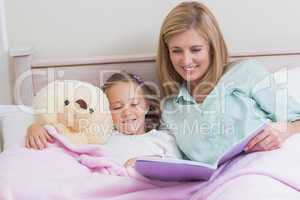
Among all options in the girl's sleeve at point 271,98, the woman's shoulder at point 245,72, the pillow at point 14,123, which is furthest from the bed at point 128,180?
the woman's shoulder at point 245,72

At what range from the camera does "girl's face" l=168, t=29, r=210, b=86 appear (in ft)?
4.33

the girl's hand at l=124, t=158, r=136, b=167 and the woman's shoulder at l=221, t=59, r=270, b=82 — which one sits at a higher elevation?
the woman's shoulder at l=221, t=59, r=270, b=82

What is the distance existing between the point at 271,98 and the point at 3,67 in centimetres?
91

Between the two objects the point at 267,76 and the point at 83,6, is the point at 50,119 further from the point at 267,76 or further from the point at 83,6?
the point at 267,76

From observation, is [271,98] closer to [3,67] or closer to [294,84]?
[294,84]

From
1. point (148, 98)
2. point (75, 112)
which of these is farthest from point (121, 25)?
point (75, 112)

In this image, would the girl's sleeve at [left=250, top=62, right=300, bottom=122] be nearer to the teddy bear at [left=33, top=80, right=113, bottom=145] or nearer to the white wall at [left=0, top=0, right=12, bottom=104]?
the teddy bear at [left=33, top=80, right=113, bottom=145]

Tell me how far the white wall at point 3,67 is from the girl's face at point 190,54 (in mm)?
597

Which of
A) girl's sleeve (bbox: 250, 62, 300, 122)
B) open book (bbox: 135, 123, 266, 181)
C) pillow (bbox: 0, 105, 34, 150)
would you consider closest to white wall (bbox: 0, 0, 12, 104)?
pillow (bbox: 0, 105, 34, 150)

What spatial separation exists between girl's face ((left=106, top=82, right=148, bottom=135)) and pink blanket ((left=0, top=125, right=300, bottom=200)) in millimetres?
204

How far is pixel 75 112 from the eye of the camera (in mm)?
1265

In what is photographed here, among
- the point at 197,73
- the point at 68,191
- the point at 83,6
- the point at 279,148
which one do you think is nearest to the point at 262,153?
the point at 279,148

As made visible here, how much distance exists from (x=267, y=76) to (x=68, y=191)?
70 cm

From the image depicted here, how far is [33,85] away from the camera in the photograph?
154cm
